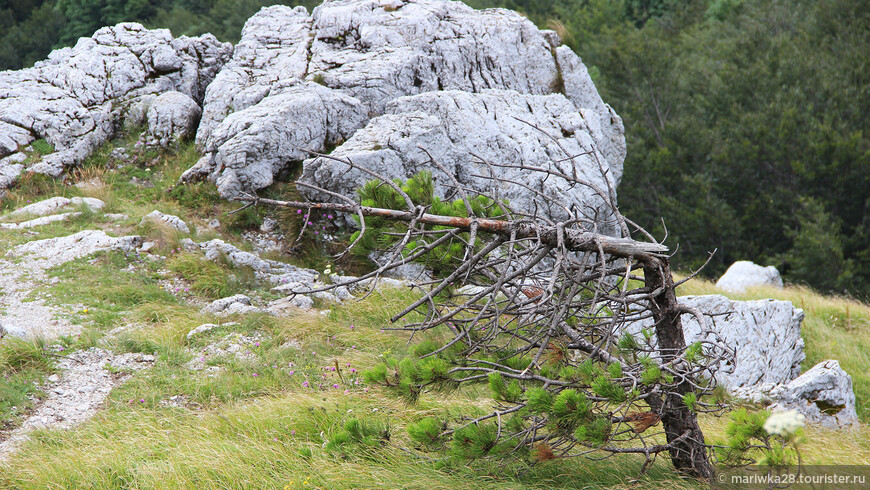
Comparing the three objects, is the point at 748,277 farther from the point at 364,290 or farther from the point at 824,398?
the point at 364,290

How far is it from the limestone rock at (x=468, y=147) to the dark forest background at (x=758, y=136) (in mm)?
9562

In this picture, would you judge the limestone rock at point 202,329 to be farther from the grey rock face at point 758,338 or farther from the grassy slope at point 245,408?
the grey rock face at point 758,338

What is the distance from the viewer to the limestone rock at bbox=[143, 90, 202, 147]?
993 cm

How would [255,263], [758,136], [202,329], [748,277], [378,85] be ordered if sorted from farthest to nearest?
[758,136] → [748,277] → [378,85] → [255,263] → [202,329]

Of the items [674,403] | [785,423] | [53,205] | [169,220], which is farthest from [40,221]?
[785,423]

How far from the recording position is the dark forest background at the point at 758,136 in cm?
1922

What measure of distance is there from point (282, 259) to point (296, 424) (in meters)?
4.02

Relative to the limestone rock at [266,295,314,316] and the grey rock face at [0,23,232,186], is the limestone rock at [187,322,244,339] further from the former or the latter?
the grey rock face at [0,23,232,186]

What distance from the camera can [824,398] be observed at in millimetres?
5672

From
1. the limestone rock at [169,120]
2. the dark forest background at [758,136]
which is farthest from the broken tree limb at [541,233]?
the dark forest background at [758,136]

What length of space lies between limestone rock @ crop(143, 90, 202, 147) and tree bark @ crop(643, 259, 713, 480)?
9197mm

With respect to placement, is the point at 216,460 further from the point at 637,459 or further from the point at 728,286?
the point at 728,286

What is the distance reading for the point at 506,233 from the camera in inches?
119

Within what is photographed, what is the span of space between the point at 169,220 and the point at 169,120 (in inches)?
118
